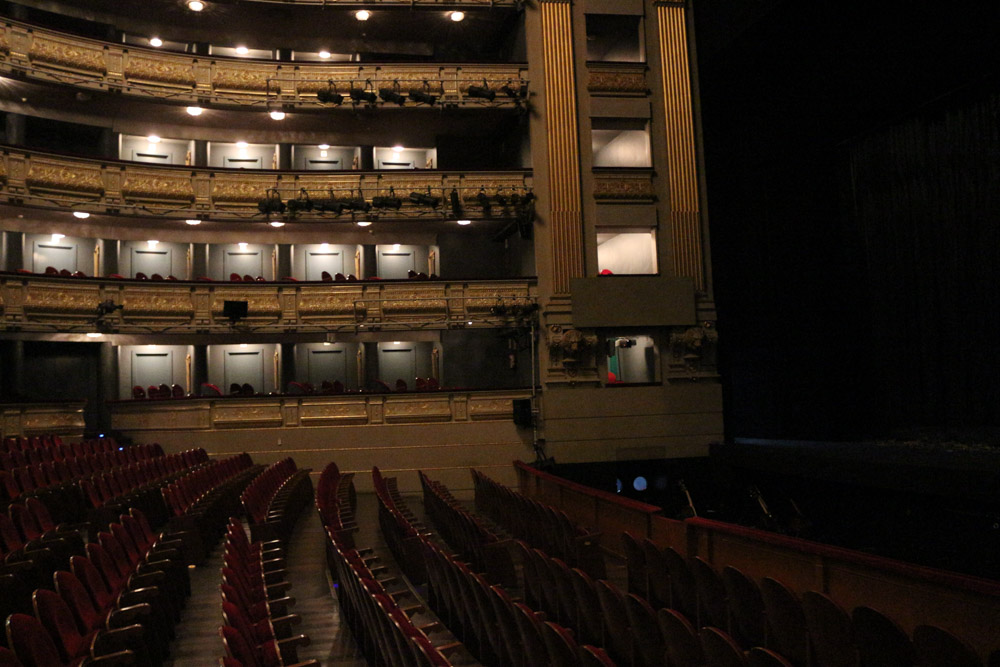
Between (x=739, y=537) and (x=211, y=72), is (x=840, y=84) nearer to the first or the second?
(x=739, y=537)

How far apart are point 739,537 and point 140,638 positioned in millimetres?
2671

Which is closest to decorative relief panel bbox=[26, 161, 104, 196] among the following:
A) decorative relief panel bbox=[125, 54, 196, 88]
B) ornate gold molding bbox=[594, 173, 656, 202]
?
decorative relief panel bbox=[125, 54, 196, 88]

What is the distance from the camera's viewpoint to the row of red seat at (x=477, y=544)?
4.27 meters

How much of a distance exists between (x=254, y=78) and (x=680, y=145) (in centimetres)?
564

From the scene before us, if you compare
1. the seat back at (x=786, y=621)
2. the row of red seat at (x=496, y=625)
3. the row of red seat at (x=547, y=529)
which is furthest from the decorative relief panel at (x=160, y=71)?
the seat back at (x=786, y=621)

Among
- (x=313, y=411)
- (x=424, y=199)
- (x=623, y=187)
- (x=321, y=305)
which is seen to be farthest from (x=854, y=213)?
(x=313, y=411)

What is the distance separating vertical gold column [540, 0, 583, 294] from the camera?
33.1 feet

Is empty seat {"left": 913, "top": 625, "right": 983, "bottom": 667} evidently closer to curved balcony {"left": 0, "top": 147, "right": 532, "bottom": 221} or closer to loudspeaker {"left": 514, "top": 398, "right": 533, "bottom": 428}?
loudspeaker {"left": 514, "top": 398, "right": 533, "bottom": 428}

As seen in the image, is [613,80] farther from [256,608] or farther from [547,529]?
[256,608]

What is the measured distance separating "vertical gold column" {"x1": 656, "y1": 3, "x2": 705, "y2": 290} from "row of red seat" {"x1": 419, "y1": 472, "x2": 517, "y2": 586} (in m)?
5.63

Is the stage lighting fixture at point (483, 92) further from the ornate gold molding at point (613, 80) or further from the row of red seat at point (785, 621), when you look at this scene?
the row of red seat at point (785, 621)

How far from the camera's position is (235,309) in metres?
9.61

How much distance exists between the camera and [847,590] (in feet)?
10.9

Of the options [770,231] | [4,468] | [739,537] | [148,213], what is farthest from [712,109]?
[4,468]
